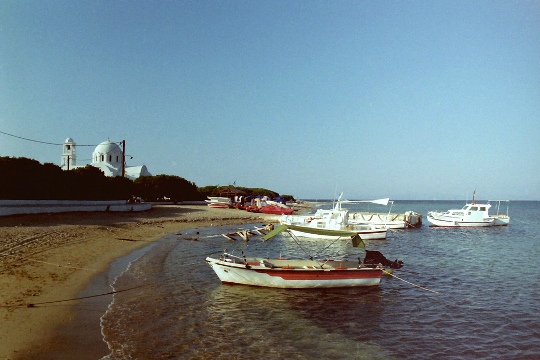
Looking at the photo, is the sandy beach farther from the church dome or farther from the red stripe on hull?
the church dome

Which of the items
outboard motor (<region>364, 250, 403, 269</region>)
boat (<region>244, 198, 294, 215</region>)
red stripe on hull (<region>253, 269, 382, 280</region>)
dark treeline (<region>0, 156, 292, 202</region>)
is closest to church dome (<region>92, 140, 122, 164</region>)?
boat (<region>244, 198, 294, 215</region>)

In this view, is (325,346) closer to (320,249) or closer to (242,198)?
(320,249)

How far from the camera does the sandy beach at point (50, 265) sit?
1037 centimetres

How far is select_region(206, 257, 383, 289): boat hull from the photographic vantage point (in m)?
17.8

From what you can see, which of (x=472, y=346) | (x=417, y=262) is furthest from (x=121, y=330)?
(x=417, y=262)

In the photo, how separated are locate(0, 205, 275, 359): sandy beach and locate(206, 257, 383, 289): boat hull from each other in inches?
248

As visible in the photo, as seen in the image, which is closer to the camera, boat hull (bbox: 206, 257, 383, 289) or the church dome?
boat hull (bbox: 206, 257, 383, 289)

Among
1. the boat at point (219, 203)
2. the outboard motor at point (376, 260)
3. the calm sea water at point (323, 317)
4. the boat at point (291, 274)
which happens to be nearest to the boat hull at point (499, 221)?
the calm sea water at point (323, 317)

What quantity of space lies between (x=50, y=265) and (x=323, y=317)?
13.2m

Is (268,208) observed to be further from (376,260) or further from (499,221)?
(376,260)

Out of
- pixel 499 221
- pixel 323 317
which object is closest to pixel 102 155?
pixel 499 221

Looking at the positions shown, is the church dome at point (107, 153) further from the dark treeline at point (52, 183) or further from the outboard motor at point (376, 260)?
the outboard motor at point (376, 260)

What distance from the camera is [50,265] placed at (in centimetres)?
1812

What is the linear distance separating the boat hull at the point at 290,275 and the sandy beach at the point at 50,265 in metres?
6.31
